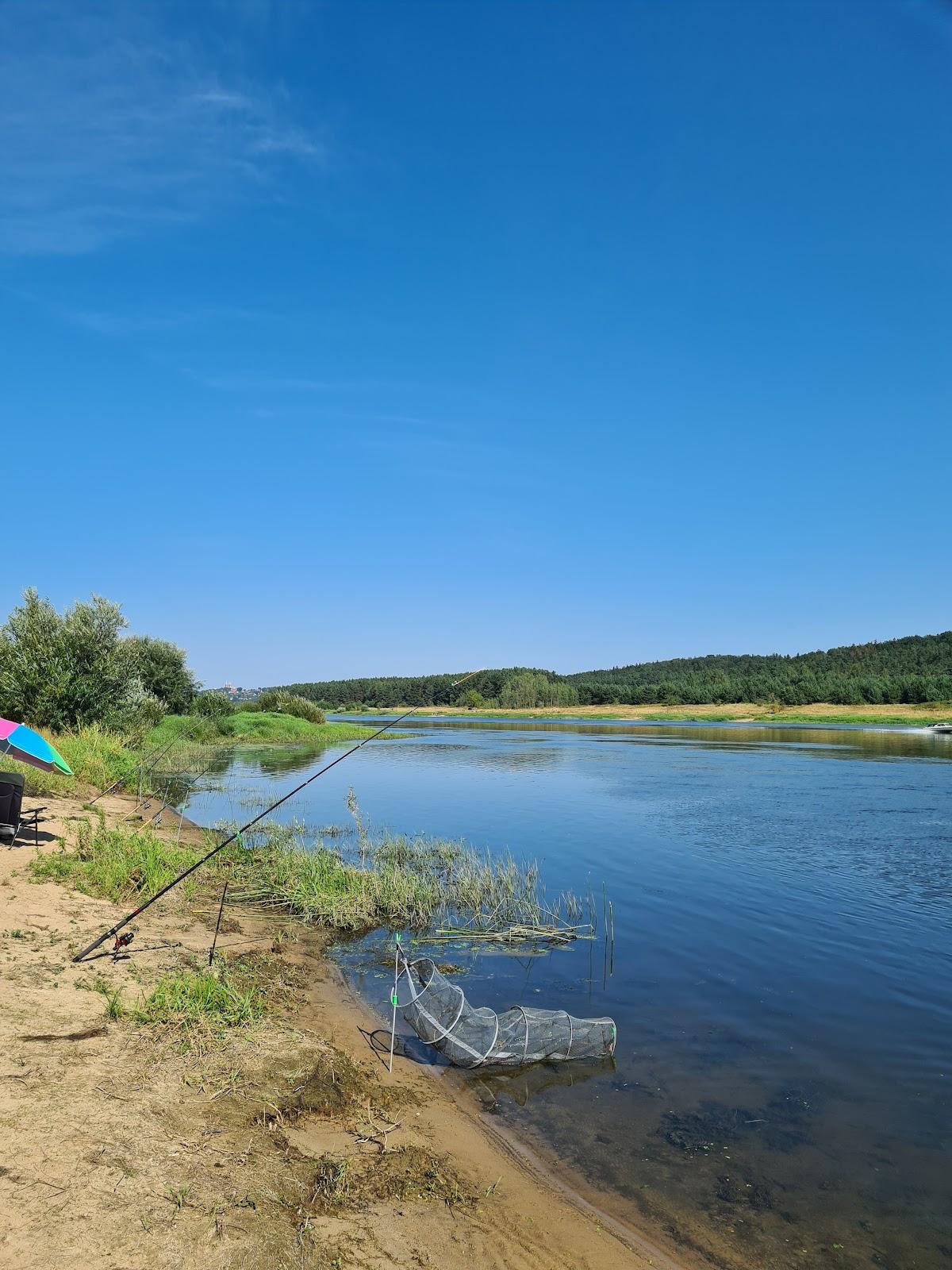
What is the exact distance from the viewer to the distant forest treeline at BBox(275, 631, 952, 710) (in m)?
106

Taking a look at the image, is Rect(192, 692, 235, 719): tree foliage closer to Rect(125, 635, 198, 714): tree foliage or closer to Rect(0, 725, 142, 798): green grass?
Rect(125, 635, 198, 714): tree foliage

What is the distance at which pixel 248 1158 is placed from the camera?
517 centimetres

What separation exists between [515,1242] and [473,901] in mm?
8736

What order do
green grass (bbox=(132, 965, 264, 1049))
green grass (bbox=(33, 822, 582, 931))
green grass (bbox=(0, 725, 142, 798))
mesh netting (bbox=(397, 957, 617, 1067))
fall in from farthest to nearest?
green grass (bbox=(0, 725, 142, 798)) < green grass (bbox=(33, 822, 582, 931)) < mesh netting (bbox=(397, 957, 617, 1067)) < green grass (bbox=(132, 965, 264, 1049))

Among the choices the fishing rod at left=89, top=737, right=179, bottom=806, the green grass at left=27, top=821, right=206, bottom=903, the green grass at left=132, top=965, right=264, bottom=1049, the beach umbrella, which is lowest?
the green grass at left=132, top=965, right=264, bottom=1049

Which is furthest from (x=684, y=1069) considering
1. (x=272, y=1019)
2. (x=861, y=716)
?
(x=861, y=716)

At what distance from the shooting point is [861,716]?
97062mm

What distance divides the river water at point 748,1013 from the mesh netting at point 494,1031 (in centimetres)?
21

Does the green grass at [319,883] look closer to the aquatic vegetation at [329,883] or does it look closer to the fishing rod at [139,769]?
the aquatic vegetation at [329,883]

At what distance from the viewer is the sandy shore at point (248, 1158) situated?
4.32 m

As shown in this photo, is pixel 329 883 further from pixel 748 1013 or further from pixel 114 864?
pixel 748 1013

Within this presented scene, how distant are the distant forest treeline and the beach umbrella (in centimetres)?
7973

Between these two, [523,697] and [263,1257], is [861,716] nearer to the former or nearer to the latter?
[523,697]

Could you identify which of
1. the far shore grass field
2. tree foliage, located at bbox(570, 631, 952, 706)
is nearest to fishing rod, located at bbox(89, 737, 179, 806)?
the far shore grass field
